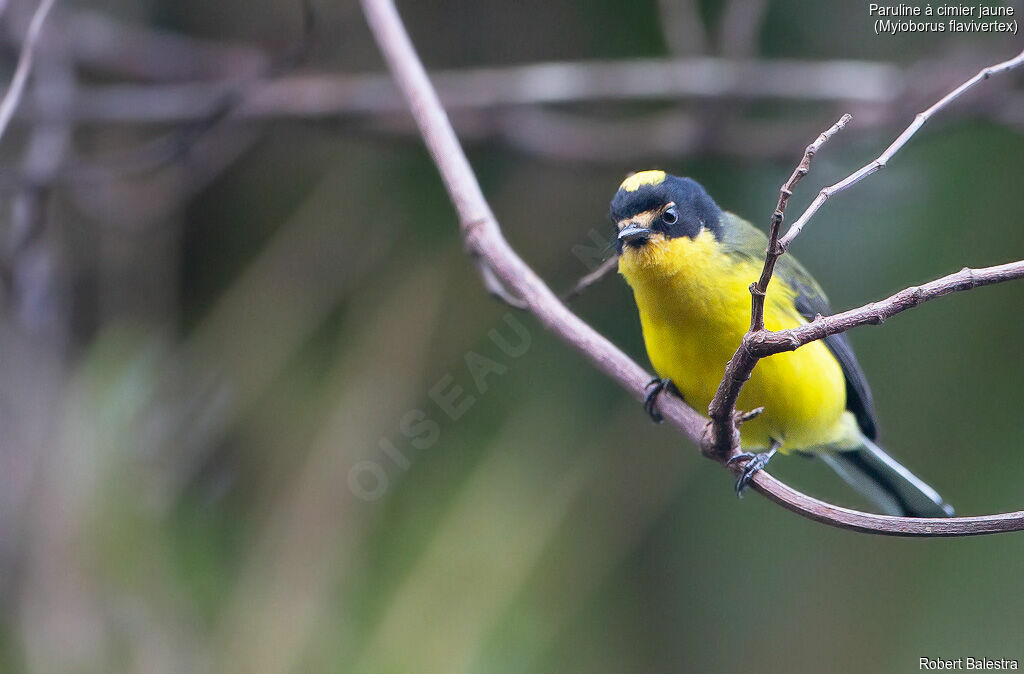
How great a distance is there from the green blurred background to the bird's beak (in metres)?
0.84

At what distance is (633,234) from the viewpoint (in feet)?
7.86

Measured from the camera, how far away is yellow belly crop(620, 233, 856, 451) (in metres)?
2.47

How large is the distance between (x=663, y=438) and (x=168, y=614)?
7.29ft

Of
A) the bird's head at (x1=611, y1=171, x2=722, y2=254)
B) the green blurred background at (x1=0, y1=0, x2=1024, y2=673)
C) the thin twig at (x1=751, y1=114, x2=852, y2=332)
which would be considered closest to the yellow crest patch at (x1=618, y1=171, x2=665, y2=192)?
the bird's head at (x1=611, y1=171, x2=722, y2=254)

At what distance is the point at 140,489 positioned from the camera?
→ 8.61 feet

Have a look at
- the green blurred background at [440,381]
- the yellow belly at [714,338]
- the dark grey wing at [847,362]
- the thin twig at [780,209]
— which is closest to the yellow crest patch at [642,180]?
the yellow belly at [714,338]

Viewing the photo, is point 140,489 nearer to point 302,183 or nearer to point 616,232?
point 616,232

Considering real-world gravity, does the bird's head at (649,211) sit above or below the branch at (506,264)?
above

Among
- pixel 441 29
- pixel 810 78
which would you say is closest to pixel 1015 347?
pixel 810 78

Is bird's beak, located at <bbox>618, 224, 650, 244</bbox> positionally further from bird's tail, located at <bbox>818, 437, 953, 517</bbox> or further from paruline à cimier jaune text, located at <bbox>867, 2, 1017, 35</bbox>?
paruline à cimier jaune text, located at <bbox>867, 2, 1017, 35</bbox>

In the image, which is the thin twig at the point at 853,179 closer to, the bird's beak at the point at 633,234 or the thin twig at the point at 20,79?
the bird's beak at the point at 633,234

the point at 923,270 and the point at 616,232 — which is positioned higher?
the point at 923,270

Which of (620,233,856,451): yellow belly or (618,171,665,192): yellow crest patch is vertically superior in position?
(618,171,665,192): yellow crest patch

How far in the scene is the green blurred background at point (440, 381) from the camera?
8.50 ft
